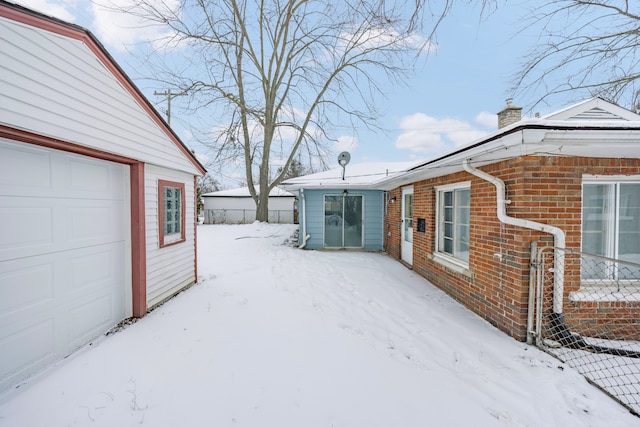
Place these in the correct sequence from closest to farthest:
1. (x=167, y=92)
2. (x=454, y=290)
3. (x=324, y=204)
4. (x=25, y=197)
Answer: (x=25, y=197) < (x=454, y=290) < (x=324, y=204) < (x=167, y=92)

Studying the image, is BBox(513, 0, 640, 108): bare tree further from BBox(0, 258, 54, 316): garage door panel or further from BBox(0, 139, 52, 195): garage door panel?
BBox(0, 258, 54, 316): garage door panel

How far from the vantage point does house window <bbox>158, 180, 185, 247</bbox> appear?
15.0 feet

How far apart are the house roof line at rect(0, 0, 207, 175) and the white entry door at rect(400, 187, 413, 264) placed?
19.9 ft

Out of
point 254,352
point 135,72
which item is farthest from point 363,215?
point 135,72

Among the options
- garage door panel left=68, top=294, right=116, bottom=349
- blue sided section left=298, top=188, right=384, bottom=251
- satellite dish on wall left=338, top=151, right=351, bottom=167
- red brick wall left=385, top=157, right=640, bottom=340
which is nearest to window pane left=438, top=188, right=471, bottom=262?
red brick wall left=385, top=157, right=640, bottom=340

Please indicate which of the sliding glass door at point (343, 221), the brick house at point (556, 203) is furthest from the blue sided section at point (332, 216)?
A: the brick house at point (556, 203)

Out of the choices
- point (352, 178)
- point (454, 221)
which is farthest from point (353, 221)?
point (454, 221)

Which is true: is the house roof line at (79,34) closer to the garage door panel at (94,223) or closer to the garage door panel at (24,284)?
the garage door panel at (94,223)

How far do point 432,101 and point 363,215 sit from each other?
16.5 feet

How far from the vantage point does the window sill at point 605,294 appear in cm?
346

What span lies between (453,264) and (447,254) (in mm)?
543

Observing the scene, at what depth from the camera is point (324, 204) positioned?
990cm

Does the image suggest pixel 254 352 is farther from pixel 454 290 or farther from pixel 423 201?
pixel 423 201

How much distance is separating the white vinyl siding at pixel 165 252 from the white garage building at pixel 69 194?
32 mm
